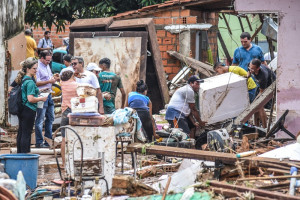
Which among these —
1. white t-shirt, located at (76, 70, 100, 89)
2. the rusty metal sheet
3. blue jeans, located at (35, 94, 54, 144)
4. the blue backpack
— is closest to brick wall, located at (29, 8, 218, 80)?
the rusty metal sheet

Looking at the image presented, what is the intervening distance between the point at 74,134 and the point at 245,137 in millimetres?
3047

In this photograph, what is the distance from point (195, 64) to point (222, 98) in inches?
156

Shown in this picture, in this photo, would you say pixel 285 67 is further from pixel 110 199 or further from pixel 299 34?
pixel 110 199

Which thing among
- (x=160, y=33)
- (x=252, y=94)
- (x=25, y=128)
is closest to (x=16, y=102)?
(x=25, y=128)

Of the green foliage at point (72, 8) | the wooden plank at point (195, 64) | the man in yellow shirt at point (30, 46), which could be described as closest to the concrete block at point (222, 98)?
the wooden plank at point (195, 64)

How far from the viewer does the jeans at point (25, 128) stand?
11.5 meters

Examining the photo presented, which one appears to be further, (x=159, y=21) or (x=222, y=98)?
(x=159, y=21)

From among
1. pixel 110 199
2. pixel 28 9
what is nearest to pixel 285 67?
pixel 110 199

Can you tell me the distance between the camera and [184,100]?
518 inches

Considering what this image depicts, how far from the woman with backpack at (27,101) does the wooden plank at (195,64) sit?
648cm

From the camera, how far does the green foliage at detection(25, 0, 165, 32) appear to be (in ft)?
66.0

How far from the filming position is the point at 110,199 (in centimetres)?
851

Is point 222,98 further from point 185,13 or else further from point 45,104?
point 185,13

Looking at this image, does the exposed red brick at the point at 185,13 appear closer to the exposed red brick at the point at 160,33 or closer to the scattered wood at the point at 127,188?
the exposed red brick at the point at 160,33
